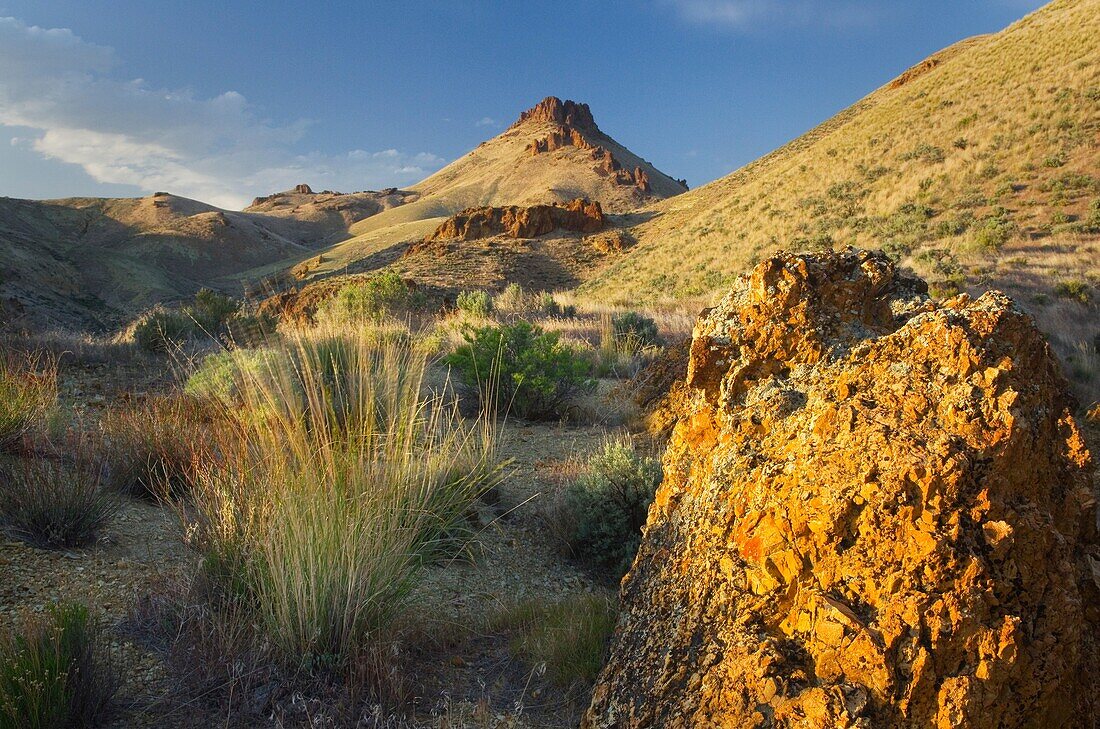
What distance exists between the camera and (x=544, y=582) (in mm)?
3896

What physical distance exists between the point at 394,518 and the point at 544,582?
1.18m

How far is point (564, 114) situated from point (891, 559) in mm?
127619

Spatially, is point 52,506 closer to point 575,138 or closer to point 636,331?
point 636,331

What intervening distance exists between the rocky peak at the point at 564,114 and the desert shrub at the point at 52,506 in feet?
398

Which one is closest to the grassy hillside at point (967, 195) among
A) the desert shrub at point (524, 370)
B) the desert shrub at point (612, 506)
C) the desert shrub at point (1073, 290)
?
the desert shrub at point (1073, 290)

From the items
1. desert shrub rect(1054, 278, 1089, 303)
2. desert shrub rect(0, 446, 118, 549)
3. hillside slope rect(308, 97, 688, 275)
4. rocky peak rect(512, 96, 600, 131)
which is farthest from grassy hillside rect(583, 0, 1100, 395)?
rocky peak rect(512, 96, 600, 131)

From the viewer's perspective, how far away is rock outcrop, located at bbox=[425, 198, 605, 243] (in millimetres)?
45906

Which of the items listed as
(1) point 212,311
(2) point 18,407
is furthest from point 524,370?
(1) point 212,311

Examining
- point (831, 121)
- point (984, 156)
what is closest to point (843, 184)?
point (984, 156)

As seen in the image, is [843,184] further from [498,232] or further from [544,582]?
[544,582]

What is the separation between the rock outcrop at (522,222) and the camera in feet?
151

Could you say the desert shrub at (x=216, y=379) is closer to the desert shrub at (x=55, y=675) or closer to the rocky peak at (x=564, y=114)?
the desert shrub at (x=55, y=675)

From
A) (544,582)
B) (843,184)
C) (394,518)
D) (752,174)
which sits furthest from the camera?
(752,174)

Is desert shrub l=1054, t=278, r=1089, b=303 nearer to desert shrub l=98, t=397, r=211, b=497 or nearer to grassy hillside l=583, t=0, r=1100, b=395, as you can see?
grassy hillside l=583, t=0, r=1100, b=395
